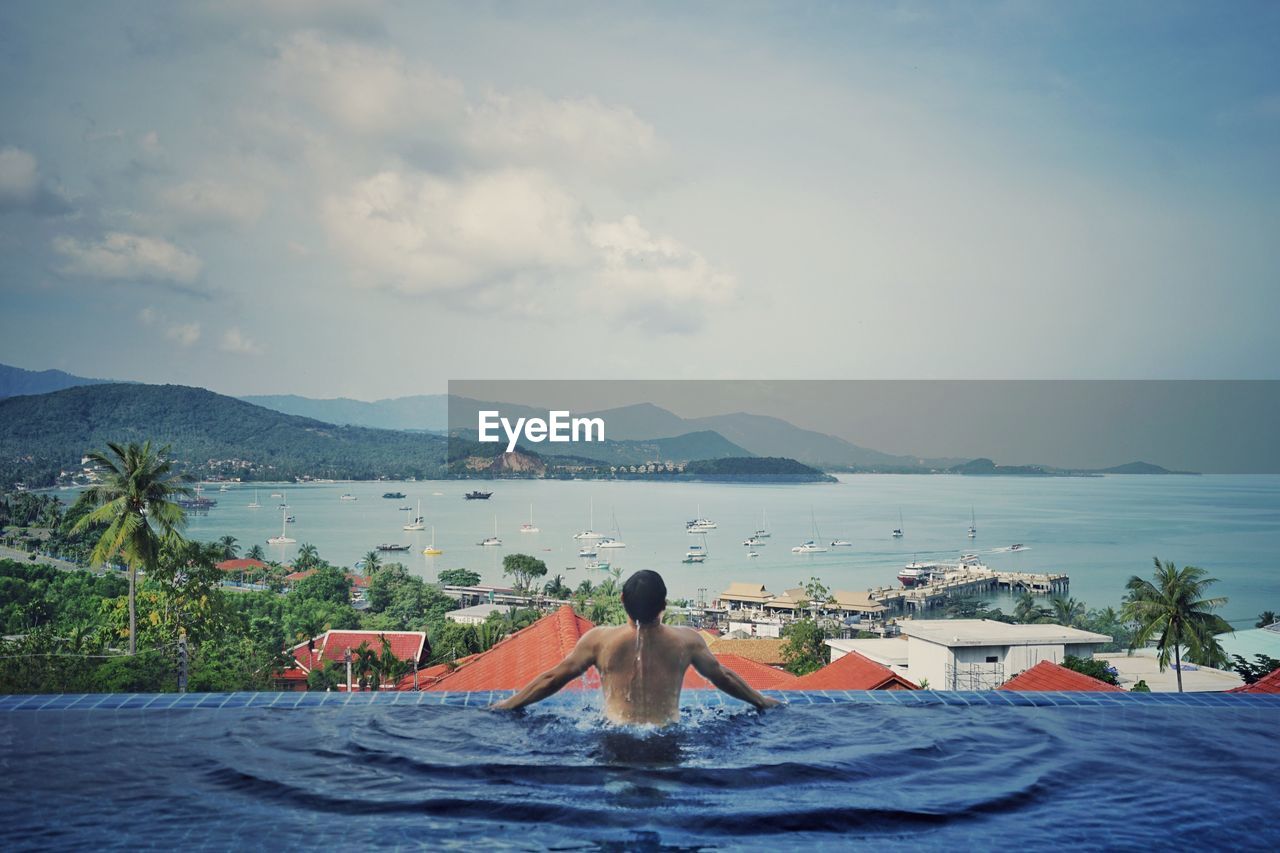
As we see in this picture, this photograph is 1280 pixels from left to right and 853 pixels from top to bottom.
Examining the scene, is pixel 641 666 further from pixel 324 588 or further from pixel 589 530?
pixel 589 530

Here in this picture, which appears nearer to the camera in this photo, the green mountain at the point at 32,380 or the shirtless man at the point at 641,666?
the shirtless man at the point at 641,666

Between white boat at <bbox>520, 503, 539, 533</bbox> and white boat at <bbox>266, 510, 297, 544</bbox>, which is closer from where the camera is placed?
white boat at <bbox>266, 510, 297, 544</bbox>

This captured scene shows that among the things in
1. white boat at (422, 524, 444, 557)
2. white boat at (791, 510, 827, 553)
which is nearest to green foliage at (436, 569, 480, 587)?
white boat at (422, 524, 444, 557)

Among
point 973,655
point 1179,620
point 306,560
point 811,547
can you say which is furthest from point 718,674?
point 811,547

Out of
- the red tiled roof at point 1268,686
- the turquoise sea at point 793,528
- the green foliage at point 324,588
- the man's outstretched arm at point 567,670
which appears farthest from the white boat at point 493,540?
the man's outstretched arm at point 567,670

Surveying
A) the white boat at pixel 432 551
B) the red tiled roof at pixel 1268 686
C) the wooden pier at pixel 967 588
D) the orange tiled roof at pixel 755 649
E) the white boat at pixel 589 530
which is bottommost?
the wooden pier at pixel 967 588

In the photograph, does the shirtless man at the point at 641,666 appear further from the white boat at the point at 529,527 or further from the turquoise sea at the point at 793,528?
the white boat at the point at 529,527

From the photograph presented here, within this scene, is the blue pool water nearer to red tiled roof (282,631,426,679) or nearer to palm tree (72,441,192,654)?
palm tree (72,441,192,654)
